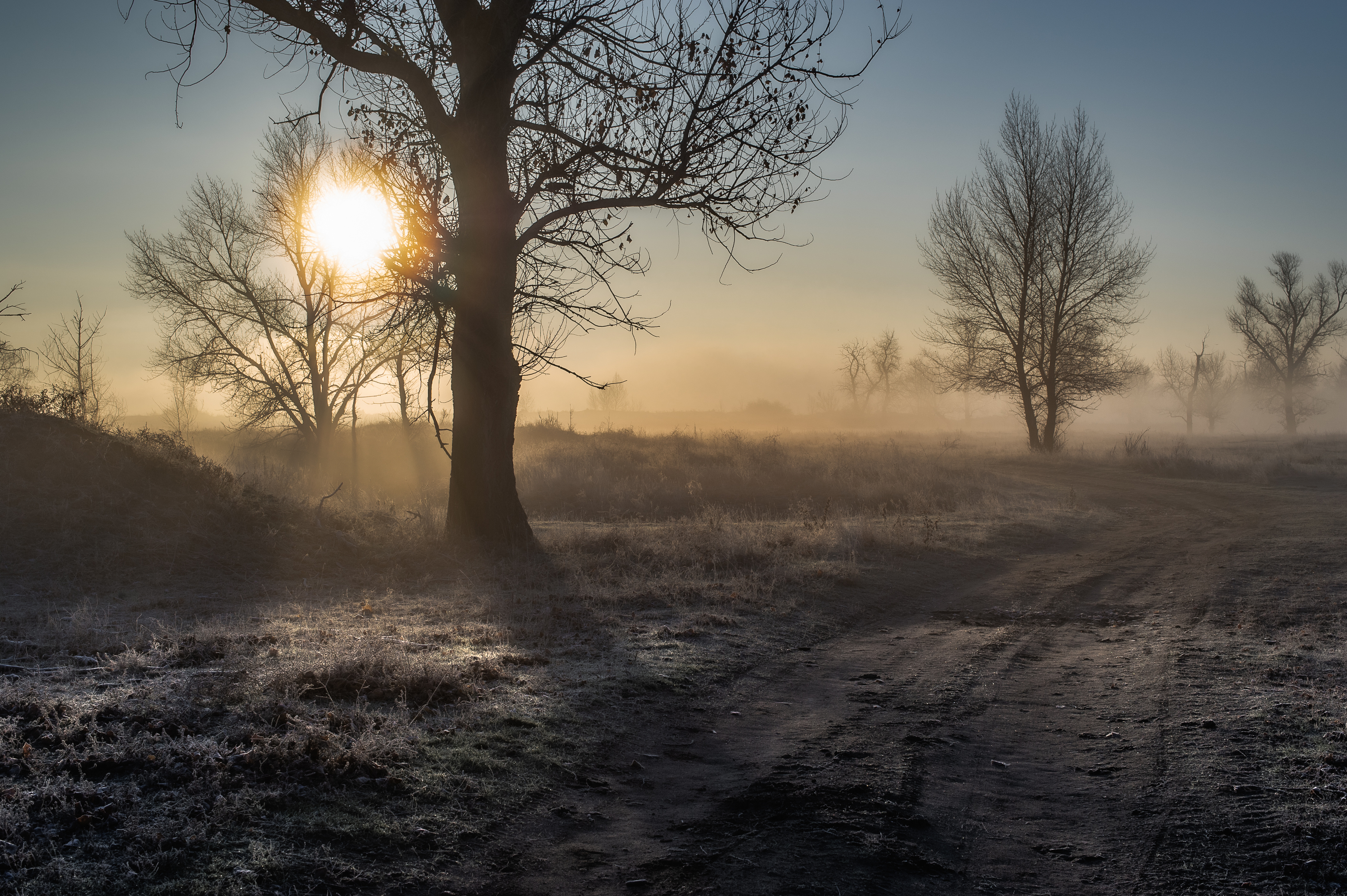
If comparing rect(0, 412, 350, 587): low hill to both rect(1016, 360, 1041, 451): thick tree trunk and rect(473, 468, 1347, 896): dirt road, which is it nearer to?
rect(473, 468, 1347, 896): dirt road

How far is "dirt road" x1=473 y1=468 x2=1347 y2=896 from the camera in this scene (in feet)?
9.07

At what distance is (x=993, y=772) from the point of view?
3.68 m

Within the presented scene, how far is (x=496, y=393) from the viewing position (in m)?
9.68

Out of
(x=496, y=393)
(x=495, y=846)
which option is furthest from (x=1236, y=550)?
(x=495, y=846)

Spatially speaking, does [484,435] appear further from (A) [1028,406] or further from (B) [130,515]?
(A) [1028,406]

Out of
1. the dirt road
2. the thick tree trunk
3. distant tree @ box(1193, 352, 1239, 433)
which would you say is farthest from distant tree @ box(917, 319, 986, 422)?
distant tree @ box(1193, 352, 1239, 433)

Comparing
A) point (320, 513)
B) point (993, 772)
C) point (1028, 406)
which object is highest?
point (1028, 406)

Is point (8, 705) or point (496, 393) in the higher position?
point (496, 393)

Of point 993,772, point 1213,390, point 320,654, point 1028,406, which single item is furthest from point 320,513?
point 1213,390

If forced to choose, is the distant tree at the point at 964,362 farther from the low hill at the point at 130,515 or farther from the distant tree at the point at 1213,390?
the distant tree at the point at 1213,390

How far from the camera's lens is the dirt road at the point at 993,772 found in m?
2.76

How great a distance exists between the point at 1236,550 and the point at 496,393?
1053cm

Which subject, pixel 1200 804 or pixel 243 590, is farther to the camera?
pixel 243 590

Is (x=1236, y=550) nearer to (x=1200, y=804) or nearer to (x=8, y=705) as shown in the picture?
(x=1200, y=804)
